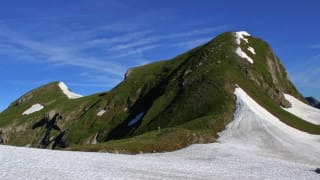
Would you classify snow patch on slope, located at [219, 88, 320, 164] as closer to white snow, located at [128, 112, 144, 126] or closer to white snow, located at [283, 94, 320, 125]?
white snow, located at [283, 94, 320, 125]

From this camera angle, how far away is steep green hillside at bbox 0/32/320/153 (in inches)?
3213

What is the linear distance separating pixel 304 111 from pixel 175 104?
39.9m

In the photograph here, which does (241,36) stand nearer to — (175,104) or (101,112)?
(175,104)

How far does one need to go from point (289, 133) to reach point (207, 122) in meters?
15.8

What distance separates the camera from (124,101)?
13925 cm

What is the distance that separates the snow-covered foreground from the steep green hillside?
16.9 feet

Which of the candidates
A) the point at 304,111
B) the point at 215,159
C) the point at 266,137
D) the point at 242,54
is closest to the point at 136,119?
the point at 242,54

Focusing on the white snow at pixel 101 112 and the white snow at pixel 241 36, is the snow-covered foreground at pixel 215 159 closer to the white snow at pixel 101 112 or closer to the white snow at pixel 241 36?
the white snow at pixel 241 36

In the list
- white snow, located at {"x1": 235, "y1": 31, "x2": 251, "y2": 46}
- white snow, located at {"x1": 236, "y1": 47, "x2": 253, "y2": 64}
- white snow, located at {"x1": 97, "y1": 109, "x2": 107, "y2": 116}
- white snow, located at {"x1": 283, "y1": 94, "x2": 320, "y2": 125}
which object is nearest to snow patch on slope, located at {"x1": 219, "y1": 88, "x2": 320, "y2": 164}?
white snow, located at {"x1": 283, "y1": 94, "x2": 320, "y2": 125}

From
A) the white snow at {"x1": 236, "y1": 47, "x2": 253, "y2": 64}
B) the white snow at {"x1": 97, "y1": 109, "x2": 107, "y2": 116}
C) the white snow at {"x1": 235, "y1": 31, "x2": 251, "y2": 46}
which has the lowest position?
the white snow at {"x1": 97, "y1": 109, "x2": 107, "y2": 116}

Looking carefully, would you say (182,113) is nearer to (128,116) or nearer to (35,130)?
(128,116)

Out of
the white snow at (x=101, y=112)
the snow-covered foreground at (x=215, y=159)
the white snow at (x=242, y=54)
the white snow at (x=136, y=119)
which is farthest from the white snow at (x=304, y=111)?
the white snow at (x=101, y=112)

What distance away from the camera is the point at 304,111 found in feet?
405

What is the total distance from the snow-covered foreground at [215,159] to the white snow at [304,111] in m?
24.5
